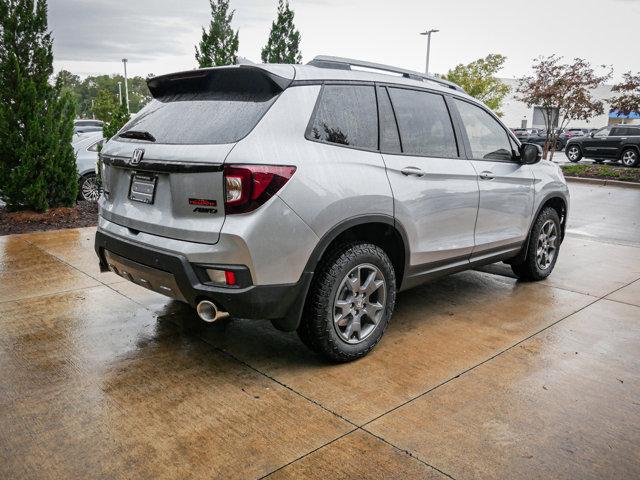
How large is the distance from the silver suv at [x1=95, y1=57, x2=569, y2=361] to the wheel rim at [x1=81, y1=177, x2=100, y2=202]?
7096 millimetres

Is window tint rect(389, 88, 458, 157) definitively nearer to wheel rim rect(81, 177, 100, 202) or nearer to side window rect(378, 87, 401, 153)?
side window rect(378, 87, 401, 153)

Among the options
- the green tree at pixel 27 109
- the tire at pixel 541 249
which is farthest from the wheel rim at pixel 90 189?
the tire at pixel 541 249

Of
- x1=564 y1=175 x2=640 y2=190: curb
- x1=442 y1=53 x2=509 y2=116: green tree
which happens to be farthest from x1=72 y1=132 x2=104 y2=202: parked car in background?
x1=442 y1=53 x2=509 y2=116: green tree

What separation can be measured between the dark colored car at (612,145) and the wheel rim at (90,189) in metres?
20.2

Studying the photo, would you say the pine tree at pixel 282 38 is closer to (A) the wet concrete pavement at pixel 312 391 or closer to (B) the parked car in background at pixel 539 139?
(A) the wet concrete pavement at pixel 312 391

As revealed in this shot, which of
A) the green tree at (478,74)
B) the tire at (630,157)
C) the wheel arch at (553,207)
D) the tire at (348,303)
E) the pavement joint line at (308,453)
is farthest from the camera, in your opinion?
the green tree at (478,74)

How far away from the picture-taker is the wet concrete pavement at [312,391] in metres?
2.53

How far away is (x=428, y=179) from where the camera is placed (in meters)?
3.84

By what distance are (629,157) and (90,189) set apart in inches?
804

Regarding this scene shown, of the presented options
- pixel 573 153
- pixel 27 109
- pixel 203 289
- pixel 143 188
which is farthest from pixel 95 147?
pixel 573 153

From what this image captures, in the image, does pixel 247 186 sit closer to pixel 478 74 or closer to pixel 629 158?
pixel 629 158

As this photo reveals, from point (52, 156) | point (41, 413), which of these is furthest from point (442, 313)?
point (52, 156)

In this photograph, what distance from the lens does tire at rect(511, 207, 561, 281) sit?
17.4 ft

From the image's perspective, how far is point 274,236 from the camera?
9.57 feet
